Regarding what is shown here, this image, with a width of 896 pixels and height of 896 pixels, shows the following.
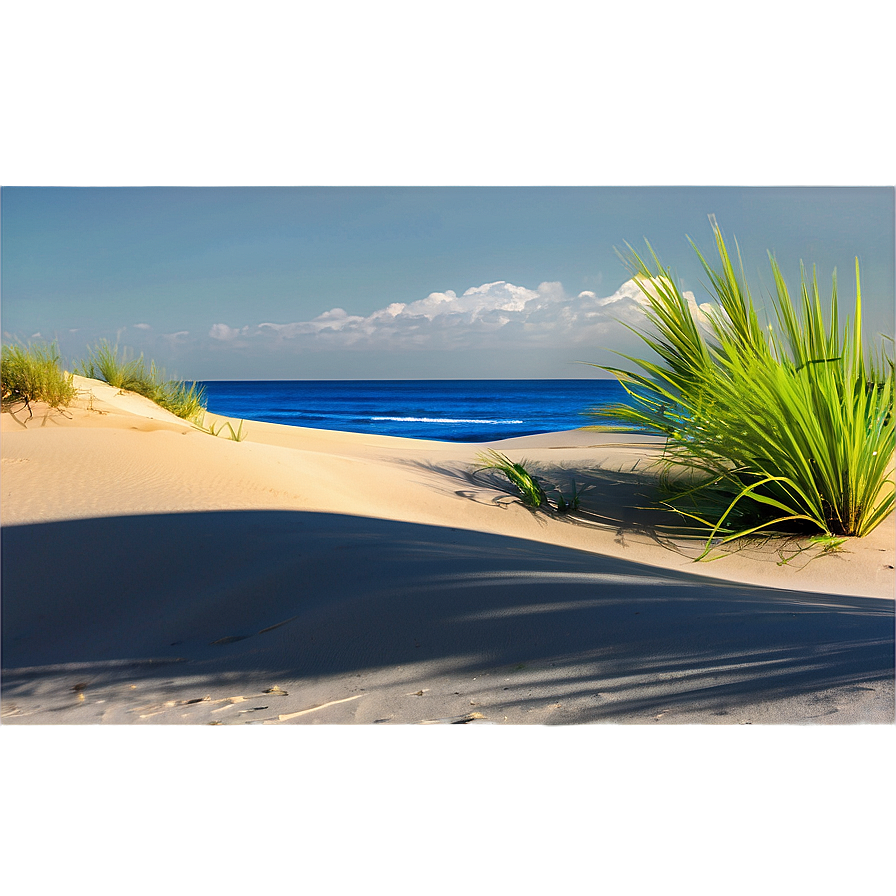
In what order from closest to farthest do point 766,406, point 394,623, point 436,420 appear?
point 394,623, point 766,406, point 436,420

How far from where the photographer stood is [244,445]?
11.6 ft

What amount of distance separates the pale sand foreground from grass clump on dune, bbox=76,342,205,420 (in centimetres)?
149

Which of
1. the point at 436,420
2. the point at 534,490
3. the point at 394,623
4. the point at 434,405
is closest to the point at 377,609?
the point at 394,623

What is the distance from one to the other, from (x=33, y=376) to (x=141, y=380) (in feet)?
3.86

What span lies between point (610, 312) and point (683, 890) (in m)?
2.63

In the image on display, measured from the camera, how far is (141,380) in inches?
181

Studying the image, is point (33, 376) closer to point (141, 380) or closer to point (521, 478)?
point (141, 380)

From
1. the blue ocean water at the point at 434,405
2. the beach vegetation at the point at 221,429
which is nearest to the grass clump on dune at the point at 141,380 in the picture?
the beach vegetation at the point at 221,429

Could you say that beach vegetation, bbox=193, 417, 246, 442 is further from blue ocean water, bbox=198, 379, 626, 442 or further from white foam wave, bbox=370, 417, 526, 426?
white foam wave, bbox=370, 417, 526, 426

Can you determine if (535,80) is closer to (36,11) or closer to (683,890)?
(36,11)

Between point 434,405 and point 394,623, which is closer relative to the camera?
point 394,623

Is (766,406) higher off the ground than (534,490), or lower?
higher

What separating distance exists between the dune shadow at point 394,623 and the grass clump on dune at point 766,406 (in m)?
0.62

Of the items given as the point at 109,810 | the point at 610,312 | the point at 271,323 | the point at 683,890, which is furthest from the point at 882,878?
the point at 271,323
